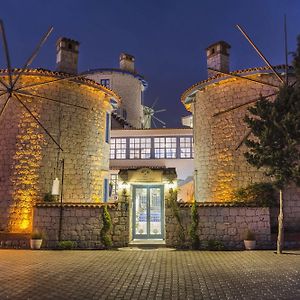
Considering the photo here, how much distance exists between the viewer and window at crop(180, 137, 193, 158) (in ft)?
77.9

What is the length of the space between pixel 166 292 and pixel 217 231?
22.4 ft

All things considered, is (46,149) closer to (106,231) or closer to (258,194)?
(106,231)

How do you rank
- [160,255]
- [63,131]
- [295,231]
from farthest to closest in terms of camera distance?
[63,131], [295,231], [160,255]

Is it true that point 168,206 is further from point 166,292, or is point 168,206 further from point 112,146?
point 112,146

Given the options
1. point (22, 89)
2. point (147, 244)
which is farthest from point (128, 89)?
point (147, 244)

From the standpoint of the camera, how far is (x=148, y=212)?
47.1 ft

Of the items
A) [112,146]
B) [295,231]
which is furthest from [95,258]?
[112,146]

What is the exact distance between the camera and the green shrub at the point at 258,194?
591 inches

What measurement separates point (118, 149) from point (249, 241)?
13.7 metres

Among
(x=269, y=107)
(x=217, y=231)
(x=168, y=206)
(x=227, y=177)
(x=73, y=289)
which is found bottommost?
(x=73, y=289)

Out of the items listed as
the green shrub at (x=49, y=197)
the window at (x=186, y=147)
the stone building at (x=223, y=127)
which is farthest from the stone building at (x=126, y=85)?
the green shrub at (x=49, y=197)

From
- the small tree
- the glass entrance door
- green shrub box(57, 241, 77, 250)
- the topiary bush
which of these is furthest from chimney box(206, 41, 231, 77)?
green shrub box(57, 241, 77, 250)

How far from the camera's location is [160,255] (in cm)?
1170

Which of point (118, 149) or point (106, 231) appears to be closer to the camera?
point (106, 231)
